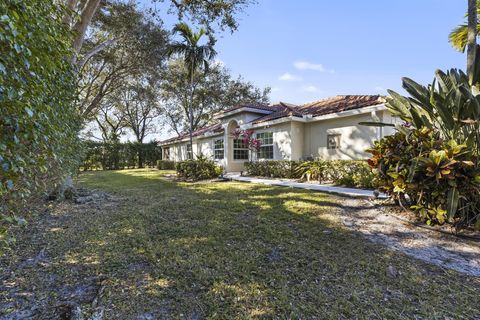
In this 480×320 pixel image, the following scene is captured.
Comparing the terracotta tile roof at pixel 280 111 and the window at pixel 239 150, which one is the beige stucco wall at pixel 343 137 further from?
the window at pixel 239 150

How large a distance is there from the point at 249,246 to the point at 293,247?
0.73 meters

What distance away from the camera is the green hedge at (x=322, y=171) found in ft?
31.6

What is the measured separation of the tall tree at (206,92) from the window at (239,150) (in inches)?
404

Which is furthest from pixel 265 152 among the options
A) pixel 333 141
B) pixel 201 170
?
pixel 333 141

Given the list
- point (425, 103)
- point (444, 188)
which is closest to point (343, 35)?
point (425, 103)

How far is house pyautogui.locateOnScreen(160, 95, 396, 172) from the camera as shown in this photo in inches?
455

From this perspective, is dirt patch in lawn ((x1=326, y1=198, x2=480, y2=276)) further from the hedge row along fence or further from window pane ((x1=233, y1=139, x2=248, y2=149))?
the hedge row along fence

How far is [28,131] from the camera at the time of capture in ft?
6.12

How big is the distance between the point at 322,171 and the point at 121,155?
81.0ft

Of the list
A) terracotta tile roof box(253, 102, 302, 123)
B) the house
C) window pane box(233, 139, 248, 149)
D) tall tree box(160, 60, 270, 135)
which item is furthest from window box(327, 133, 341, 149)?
tall tree box(160, 60, 270, 135)

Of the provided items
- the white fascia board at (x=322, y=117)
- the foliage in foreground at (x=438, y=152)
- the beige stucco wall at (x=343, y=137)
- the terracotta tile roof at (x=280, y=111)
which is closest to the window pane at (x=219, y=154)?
the white fascia board at (x=322, y=117)

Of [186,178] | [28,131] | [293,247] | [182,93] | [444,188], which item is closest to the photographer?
[28,131]

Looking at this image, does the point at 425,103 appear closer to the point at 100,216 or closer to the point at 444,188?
the point at 444,188

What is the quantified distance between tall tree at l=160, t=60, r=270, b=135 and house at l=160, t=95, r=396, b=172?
8689 mm
